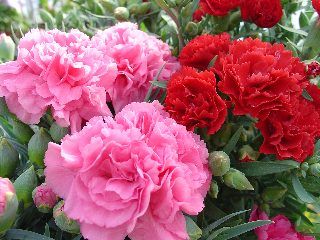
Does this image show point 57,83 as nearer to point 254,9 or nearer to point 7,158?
point 7,158

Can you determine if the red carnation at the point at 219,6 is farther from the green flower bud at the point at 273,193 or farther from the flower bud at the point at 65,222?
the flower bud at the point at 65,222

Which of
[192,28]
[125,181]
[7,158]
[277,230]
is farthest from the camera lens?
[192,28]

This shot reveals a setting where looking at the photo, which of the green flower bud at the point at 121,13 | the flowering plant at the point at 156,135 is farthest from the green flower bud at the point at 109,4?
the flowering plant at the point at 156,135

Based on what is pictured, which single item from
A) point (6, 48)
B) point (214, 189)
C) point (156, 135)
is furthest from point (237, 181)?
point (6, 48)

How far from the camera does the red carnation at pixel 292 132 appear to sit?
0.66 metres

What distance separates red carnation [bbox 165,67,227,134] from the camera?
65 cm

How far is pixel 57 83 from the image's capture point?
2.18 feet

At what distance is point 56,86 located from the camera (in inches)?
26.1

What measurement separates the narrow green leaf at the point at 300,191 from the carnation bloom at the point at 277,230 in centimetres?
7

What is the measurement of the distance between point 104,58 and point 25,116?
0.13 m

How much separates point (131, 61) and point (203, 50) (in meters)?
0.11

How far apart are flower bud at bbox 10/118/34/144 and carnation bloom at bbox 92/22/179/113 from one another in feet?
0.41

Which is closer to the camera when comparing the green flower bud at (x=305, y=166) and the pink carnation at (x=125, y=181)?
the pink carnation at (x=125, y=181)

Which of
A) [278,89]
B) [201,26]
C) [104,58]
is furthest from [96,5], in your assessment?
[278,89]
